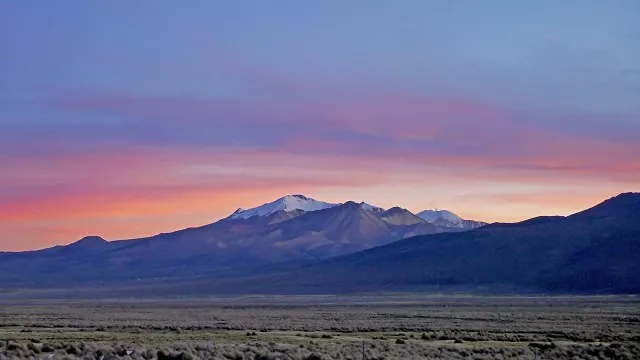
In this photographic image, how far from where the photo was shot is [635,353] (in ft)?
120

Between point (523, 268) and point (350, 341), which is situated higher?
point (523, 268)

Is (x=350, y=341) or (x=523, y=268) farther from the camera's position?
(x=523, y=268)

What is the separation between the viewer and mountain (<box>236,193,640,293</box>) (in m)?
160


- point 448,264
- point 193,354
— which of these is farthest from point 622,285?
point 193,354

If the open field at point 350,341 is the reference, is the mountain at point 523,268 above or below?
above

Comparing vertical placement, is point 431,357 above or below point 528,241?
below

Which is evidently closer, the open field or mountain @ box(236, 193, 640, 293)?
Answer: the open field

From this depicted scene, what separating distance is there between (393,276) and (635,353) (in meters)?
150

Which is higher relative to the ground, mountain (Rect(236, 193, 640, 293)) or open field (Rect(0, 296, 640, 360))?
mountain (Rect(236, 193, 640, 293))

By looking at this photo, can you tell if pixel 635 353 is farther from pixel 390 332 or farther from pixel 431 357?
pixel 390 332

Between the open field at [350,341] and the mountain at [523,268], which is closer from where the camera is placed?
the open field at [350,341]

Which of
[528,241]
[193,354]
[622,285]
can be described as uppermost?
[528,241]

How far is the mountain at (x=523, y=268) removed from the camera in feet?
527

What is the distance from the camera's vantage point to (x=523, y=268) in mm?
178250
